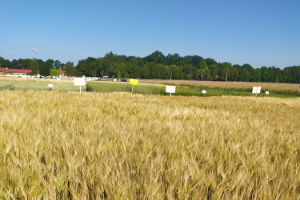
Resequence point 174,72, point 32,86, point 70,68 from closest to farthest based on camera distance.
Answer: point 32,86, point 174,72, point 70,68

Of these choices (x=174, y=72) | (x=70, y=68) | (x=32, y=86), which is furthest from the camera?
(x=70, y=68)

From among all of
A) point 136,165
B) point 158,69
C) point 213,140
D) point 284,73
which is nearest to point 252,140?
point 213,140

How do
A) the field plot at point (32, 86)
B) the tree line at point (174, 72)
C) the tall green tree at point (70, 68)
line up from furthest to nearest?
1. the tall green tree at point (70, 68)
2. the tree line at point (174, 72)
3. the field plot at point (32, 86)

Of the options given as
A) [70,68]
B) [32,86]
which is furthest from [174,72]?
[32,86]

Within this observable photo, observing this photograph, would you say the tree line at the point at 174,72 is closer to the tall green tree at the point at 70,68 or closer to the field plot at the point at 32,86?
the tall green tree at the point at 70,68

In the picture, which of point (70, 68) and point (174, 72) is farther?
point (70, 68)

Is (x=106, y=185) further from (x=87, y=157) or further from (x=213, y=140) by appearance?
(x=213, y=140)

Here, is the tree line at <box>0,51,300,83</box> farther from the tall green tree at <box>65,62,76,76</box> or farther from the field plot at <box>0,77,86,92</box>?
the field plot at <box>0,77,86,92</box>

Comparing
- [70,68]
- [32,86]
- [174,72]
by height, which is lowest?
[32,86]

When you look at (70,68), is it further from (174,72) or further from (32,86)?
(32,86)

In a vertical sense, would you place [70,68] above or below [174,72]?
above

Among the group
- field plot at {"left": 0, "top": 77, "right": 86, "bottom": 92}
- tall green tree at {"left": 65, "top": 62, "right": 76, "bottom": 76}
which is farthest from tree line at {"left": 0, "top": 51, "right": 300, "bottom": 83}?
field plot at {"left": 0, "top": 77, "right": 86, "bottom": 92}

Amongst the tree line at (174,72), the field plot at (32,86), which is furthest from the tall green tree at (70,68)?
the field plot at (32,86)

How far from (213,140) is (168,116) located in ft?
4.24
